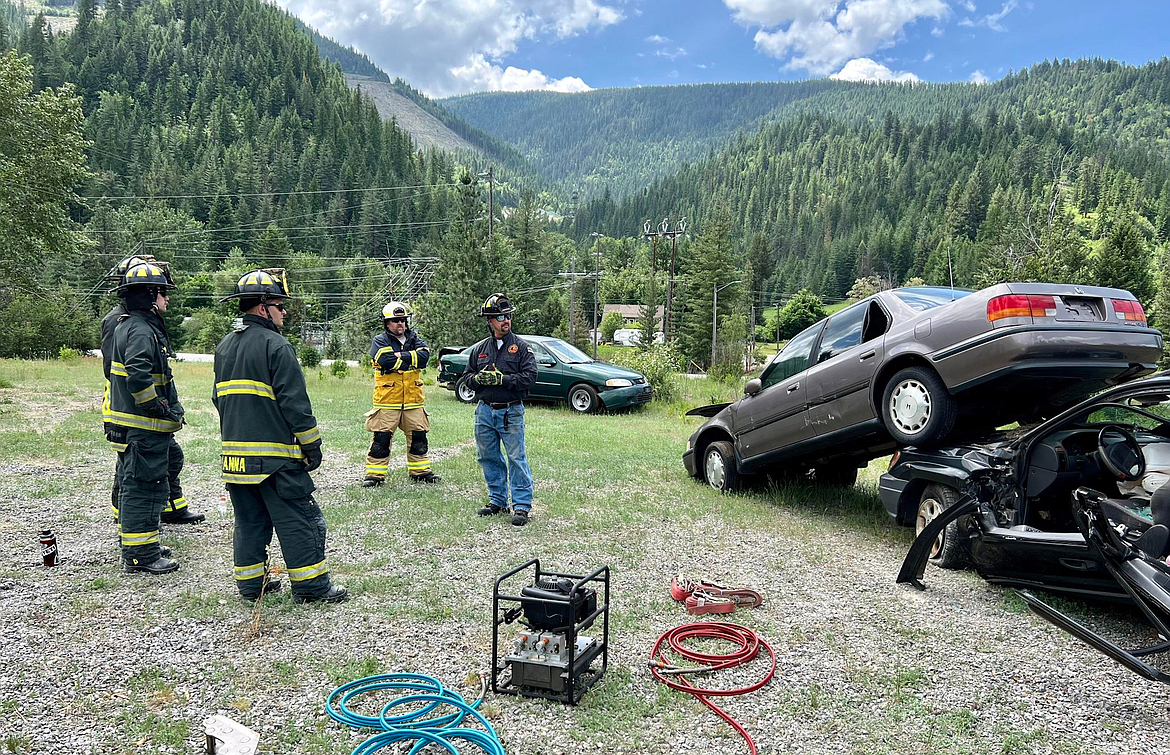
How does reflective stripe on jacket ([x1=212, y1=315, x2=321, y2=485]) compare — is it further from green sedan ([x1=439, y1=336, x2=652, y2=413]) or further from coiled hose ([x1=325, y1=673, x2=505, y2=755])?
green sedan ([x1=439, y1=336, x2=652, y2=413])

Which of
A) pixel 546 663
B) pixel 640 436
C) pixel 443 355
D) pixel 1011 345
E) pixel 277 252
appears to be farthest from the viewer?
pixel 277 252

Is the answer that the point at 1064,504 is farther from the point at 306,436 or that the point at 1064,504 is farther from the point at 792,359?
the point at 306,436

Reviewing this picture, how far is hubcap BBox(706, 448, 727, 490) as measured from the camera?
328 inches

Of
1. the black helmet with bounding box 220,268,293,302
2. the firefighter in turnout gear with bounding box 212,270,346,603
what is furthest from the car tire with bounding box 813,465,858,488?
the black helmet with bounding box 220,268,293,302

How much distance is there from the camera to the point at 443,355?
18.5 meters

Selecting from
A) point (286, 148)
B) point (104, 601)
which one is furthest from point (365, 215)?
point (104, 601)

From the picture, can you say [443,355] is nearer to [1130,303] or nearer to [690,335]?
[1130,303]

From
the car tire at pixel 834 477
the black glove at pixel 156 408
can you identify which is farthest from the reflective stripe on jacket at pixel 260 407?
the car tire at pixel 834 477

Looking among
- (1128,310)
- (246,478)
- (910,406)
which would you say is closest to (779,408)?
(910,406)

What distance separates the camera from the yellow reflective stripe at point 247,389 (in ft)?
14.9

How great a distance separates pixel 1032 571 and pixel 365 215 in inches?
4278

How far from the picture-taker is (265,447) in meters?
4.50

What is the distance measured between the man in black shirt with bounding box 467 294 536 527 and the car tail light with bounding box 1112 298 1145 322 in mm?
4635

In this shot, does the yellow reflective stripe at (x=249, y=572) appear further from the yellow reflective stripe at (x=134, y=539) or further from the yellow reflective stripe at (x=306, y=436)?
the yellow reflective stripe at (x=134, y=539)
